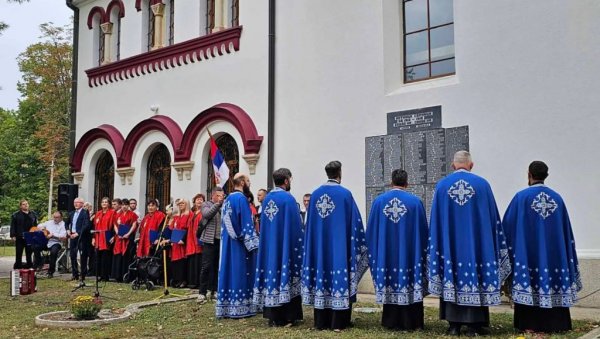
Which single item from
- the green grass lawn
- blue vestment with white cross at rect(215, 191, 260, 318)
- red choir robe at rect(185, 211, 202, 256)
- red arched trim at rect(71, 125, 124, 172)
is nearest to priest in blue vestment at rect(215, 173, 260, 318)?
blue vestment with white cross at rect(215, 191, 260, 318)

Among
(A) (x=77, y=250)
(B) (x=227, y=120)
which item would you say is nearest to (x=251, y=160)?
(B) (x=227, y=120)

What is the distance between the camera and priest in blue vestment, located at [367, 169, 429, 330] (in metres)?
7.25

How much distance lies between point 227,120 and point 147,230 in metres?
2.86

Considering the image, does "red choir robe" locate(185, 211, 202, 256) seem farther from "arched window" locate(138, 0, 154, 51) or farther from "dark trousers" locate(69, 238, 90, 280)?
"arched window" locate(138, 0, 154, 51)

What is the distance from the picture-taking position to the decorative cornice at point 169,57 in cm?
1442

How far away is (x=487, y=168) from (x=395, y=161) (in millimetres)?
1604

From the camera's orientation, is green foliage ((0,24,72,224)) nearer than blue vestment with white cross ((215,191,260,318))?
No

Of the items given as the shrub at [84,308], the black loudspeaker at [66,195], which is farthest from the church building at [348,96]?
the shrub at [84,308]

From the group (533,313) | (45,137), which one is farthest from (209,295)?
(45,137)

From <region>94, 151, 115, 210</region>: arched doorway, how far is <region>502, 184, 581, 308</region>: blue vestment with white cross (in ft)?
41.5

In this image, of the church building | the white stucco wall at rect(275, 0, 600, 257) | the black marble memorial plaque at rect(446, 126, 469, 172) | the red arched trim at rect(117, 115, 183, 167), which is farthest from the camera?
the red arched trim at rect(117, 115, 183, 167)

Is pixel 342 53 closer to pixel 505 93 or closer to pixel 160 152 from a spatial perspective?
pixel 505 93

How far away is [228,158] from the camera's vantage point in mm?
14367

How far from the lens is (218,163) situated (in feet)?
36.7
